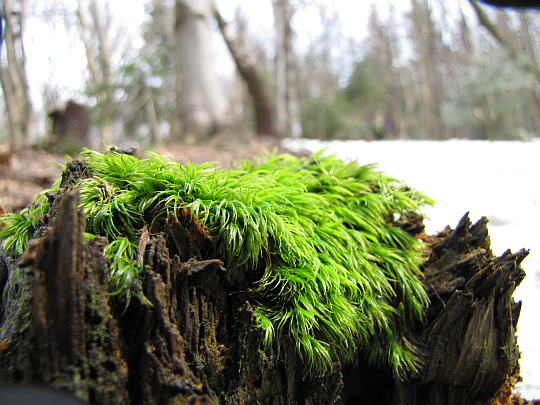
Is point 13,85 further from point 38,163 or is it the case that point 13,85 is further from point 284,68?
point 284,68

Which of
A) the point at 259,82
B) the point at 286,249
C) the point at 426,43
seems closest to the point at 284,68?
the point at 259,82

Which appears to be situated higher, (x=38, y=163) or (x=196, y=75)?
(x=196, y=75)

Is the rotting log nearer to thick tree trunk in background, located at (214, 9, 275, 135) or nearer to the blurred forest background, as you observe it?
the blurred forest background

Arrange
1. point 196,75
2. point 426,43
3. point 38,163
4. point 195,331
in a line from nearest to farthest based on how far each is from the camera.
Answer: point 195,331 < point 38,163 < point 196,75 < point 426,43

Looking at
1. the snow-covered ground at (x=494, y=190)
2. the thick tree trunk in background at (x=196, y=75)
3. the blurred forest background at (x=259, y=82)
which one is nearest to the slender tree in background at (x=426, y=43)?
the blurred forest background at (x=259, y=82)

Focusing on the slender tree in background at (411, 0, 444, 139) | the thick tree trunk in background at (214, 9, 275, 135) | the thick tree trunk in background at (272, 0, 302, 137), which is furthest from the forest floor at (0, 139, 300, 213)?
the slender tree in background at (411, 0, 444, 139)

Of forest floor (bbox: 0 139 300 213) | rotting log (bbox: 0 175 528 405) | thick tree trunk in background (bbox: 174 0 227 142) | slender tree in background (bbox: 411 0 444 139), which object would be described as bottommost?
rotting log (bbox: 0 175 528 405)

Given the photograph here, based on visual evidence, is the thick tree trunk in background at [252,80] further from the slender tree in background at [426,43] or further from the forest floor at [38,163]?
the slender tree in background at [426,43]
